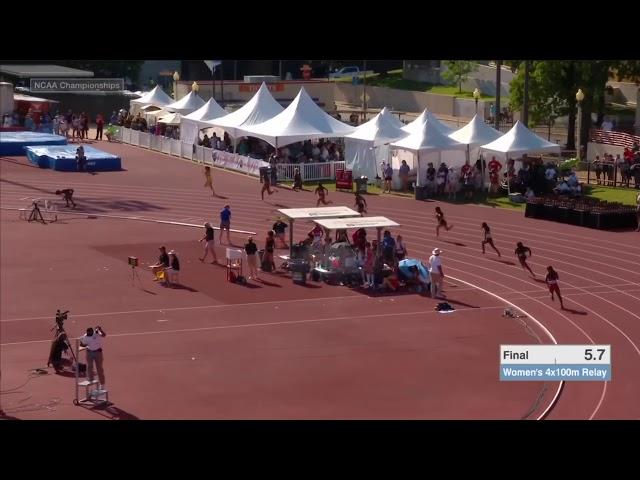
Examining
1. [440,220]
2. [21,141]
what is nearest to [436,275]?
[440,220]

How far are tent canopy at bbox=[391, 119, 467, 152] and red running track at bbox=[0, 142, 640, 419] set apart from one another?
184 inches

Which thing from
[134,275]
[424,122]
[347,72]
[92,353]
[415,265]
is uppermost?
[347,72]

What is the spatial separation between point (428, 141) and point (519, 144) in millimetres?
2879

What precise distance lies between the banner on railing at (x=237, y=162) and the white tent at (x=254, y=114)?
37.7 inches

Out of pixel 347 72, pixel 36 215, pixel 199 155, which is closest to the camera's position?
pixel 36 215

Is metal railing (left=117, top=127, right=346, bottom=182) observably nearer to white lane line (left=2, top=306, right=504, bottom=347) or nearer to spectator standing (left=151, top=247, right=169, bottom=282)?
spectator standing (left=151, top=247, right=169, bottom=282)

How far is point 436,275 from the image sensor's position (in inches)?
1041

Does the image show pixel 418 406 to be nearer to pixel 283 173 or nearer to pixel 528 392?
pixel 528 392

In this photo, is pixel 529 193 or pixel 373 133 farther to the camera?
pixel 373 133

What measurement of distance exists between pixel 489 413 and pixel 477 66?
5358cm

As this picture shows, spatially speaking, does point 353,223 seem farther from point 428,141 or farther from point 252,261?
point 428,141

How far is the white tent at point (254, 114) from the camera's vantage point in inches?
1928

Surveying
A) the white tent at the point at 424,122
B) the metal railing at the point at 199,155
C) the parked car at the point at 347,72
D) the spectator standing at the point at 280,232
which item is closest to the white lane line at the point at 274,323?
the spectator standing at the point at 280,232

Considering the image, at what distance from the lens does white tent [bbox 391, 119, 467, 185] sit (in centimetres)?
4150
